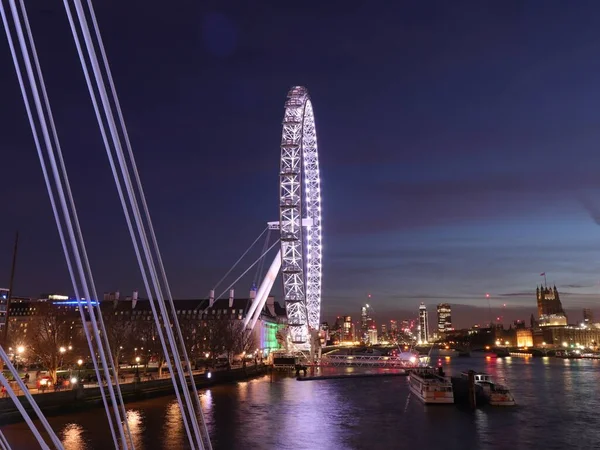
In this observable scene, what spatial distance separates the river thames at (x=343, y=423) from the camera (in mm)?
23219

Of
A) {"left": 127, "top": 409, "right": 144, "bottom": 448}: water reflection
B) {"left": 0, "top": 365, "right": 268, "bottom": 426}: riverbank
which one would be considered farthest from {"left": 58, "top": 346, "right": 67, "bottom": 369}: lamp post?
{"left": 127, "top": 409, "right": 144, "bottom": 448}: water reflection

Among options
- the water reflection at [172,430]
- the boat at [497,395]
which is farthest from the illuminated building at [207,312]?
the water reflection at [172,430]

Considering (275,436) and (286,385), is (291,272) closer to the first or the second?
(286,385)

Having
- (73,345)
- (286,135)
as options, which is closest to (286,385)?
(73,345)

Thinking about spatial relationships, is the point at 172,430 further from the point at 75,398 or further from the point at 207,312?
the point at 207,312

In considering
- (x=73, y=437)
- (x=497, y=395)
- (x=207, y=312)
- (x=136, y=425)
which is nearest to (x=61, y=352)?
(x=136, y=425)

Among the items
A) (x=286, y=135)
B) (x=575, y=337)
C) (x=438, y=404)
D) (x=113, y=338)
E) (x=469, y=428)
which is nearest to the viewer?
(x=469, y=428)

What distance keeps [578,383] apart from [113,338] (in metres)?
42.6

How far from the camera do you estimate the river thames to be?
23.2 meters

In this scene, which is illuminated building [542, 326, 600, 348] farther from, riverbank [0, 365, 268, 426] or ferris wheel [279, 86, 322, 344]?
riverbank [0, 365, 268, 426]

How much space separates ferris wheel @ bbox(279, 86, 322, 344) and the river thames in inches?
559

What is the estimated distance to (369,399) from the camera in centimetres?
3872

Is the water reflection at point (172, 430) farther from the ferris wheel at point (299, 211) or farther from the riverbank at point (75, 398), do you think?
the ferris wheel at point (299, 211)

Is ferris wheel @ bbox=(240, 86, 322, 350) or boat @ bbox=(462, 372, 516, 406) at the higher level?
ferris wheel @ bbox=(240, 86, 322, 350)
